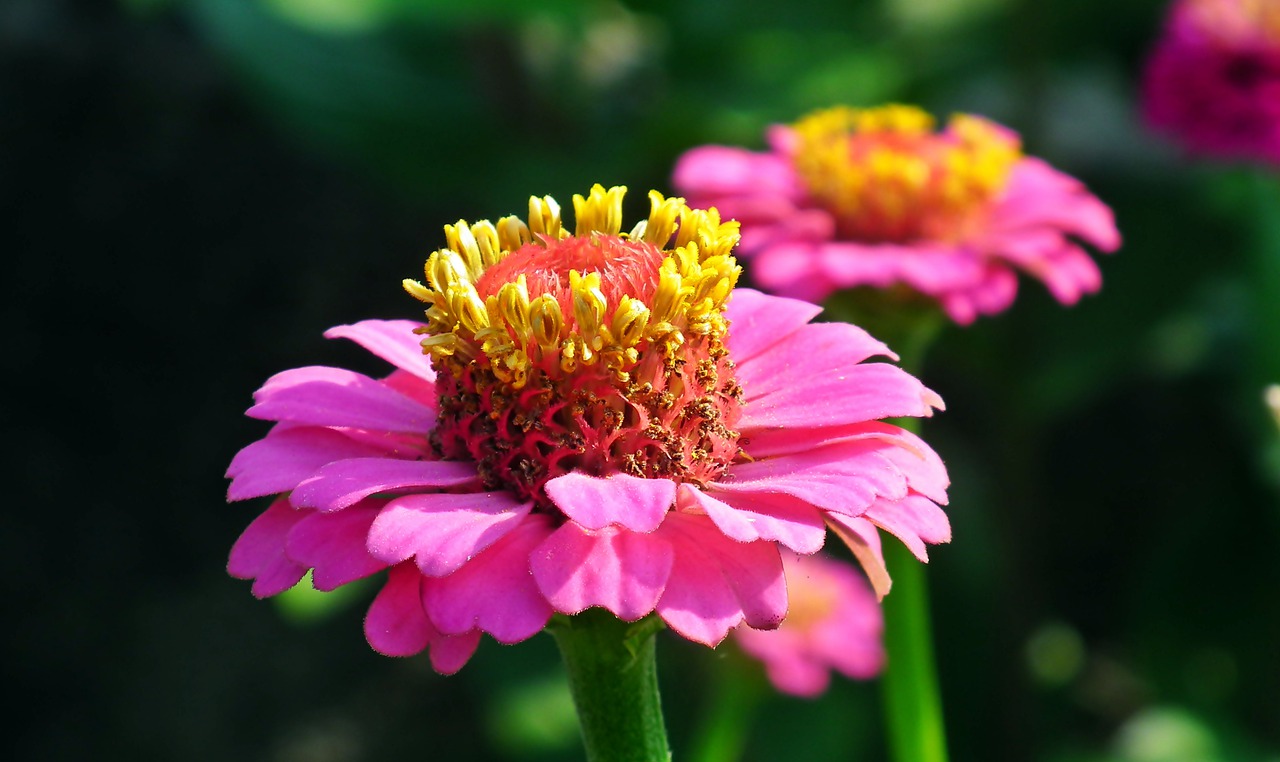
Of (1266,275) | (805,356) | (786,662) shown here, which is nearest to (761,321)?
(805,356)

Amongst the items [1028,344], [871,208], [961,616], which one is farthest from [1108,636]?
[871,208]

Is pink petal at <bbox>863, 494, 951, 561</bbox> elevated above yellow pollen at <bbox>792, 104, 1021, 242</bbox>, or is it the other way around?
yellow pollen at <bbox>792, 104, 1021, 242</bbox>

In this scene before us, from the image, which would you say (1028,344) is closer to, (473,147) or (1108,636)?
(1108,636)

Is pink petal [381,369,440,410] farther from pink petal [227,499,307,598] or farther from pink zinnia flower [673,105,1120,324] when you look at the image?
pink zinnia flower [673,105,1120,324]

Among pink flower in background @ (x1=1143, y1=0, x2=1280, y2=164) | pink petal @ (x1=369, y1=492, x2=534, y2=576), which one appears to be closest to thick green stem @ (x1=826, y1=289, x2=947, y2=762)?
pink petal @ (x1=369, y1=492, x2=534, y2=576)

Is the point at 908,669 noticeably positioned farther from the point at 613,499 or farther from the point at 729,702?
the point at 613,499

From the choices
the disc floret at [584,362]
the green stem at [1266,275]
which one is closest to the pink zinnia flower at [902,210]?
the disc floret at [584,362]
